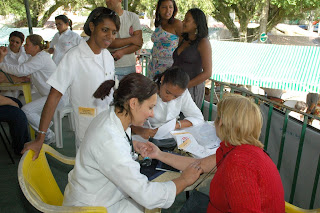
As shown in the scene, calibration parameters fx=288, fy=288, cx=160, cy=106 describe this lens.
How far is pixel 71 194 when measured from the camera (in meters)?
1.47

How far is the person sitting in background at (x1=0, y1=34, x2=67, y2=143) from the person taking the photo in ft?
12.3

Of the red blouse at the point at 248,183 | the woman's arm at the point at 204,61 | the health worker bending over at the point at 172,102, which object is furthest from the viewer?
the woman's arm at the point at 204,61

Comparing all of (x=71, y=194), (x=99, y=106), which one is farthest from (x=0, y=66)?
(x=71, y=194)

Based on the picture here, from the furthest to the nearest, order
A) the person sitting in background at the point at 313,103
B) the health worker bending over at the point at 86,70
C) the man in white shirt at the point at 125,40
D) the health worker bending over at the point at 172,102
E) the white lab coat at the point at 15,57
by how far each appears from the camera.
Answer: the person sitting in background at the point at 313,103
the white lab coat at the point at 15,57
the man in white shirt at the point at 125,40
the health worker bending over at the point at 172,102
the health worker bending over at the point at 86,70

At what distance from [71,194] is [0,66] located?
303 centimetres

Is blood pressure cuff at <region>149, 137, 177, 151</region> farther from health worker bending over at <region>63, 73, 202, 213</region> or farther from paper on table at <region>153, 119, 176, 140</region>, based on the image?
health worker bending over at <region>63, 73, 202, 213</region>

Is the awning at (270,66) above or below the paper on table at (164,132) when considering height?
below

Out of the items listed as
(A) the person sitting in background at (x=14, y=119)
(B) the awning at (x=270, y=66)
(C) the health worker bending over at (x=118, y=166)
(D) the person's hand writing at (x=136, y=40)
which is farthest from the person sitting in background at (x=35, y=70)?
(B) the awning at (x=270, y=66)

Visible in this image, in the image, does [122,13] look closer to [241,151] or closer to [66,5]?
[241,151]

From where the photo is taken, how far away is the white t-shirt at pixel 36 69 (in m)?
3.78

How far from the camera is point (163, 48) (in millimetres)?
3449

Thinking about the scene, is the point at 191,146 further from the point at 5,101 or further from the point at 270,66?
the point at 270,66

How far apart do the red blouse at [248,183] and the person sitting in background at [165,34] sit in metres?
2.17

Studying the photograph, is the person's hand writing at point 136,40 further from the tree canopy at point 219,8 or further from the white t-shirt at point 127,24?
the tree canopy at point 219,8
